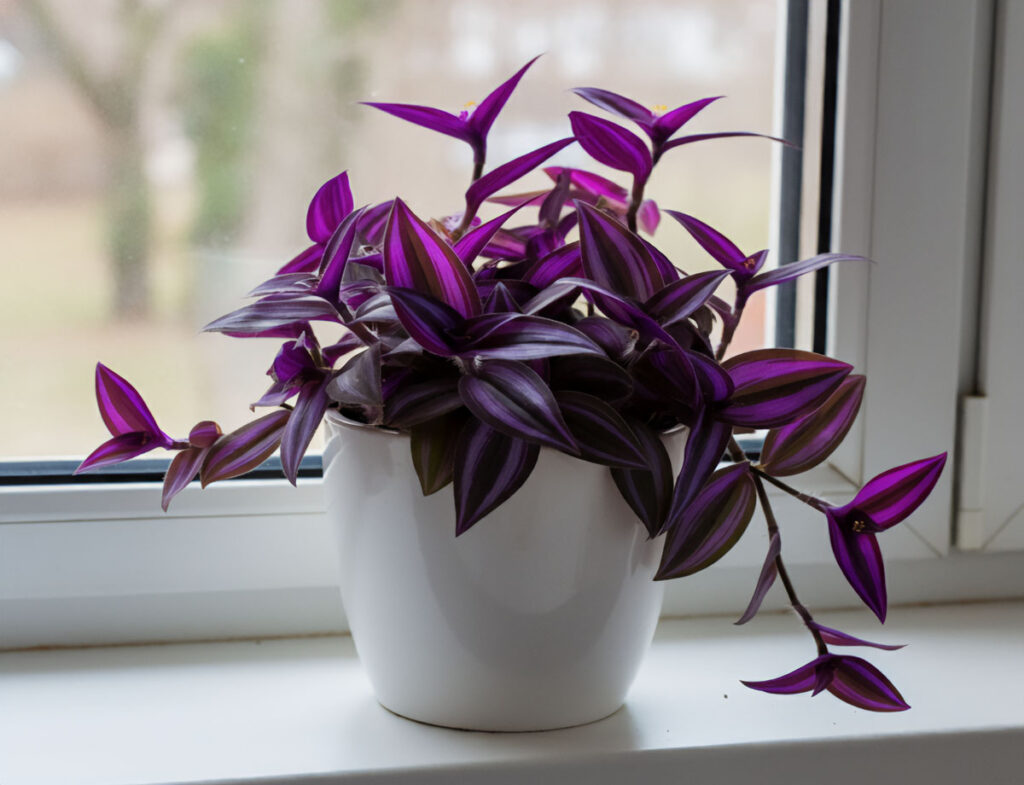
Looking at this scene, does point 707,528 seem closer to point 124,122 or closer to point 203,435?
point 203,435

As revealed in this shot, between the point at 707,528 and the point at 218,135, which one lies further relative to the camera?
the point at 218,135

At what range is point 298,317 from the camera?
0.51m

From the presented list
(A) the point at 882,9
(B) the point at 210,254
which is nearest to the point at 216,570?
(B) the point at 210,254

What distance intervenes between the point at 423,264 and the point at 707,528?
22 centimetres

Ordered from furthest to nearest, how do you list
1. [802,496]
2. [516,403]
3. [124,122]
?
[124,122] < [802,496] < [516,403]

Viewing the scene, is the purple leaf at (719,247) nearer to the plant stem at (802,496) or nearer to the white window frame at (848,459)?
the plant stem at (802,496)

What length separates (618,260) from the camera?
546 mm

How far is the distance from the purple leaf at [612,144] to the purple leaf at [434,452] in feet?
0.68

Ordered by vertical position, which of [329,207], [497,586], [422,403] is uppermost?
[329,207]

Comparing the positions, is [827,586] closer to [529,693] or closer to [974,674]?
[974,674]

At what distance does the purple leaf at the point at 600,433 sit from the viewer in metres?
0.50

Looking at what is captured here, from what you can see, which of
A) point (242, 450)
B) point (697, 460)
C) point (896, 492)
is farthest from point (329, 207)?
point (896, 492)

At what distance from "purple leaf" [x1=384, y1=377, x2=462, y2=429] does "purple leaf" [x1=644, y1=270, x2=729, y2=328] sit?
0.12 m

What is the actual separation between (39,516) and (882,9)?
0.79 m
